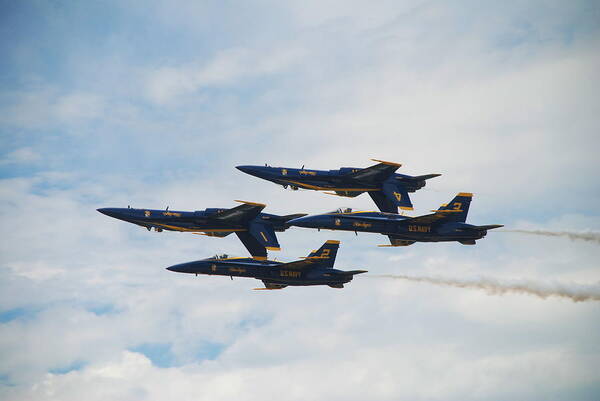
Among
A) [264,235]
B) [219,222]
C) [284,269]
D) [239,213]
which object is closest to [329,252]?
[284,269]

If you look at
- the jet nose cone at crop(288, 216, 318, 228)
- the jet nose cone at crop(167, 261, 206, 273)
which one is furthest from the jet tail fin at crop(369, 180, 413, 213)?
the jet nose cone at crop(167, 261, 206, 273)

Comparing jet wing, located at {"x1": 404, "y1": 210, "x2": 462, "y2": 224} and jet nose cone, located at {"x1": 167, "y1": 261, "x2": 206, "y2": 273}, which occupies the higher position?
jet wing, located at {"x1": 404, "y1": 210, "x2": 462, "y2": 224}

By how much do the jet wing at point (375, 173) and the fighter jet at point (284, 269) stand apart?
10.2 metres

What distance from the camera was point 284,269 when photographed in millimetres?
103375

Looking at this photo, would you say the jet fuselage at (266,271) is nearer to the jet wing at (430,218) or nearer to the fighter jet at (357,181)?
the jet wing at (430,218)

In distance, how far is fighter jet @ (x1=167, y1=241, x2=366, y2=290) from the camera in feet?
335

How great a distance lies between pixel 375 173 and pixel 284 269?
1807 cm

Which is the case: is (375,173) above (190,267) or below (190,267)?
above

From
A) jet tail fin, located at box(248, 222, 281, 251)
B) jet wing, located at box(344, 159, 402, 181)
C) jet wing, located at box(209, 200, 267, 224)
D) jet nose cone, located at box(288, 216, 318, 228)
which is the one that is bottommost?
jet tail fin, located at box(248, 222, 281, 251)

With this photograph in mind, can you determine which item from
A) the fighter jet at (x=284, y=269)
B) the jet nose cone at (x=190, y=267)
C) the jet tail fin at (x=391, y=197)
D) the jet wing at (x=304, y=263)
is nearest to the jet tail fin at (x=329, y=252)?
the fighter jet at (x=284, y=269)

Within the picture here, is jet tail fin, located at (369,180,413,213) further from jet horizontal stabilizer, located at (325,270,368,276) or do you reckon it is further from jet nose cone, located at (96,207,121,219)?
jet nose cone, located at (96,207,121,219)

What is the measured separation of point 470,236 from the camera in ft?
340

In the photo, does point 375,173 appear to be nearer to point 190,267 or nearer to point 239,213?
point 239,213

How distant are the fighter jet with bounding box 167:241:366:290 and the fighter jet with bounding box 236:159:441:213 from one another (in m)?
9.35
